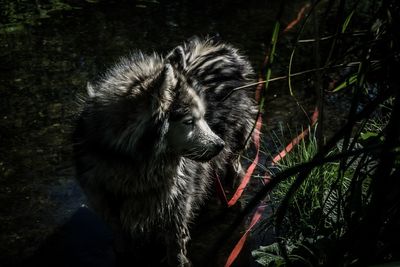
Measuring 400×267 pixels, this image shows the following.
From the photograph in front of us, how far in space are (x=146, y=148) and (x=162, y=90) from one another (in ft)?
1.27

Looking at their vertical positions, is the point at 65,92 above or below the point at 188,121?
below

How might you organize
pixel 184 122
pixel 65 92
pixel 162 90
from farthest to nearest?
pixel 65 92 < pixel 184 122 < pixel 162 90

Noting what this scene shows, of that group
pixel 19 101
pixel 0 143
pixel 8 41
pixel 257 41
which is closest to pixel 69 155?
pixel 0 143

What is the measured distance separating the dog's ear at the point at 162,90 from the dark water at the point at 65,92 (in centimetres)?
98

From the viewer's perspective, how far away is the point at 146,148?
3303mm

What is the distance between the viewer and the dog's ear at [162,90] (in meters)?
3.18

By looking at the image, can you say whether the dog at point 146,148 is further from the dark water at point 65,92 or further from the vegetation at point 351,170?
the vegetation at point 351,170

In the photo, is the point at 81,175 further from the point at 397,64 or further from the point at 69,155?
the point at 397,64

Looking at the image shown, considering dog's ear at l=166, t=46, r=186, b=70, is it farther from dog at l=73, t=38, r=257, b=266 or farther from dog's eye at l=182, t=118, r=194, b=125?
Result: dog's eye at l=182, t=118, r=194, b=125

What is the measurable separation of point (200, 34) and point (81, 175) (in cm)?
420

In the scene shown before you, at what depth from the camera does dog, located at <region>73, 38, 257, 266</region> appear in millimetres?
3285

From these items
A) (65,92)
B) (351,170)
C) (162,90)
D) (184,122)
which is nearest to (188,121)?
(184,122)

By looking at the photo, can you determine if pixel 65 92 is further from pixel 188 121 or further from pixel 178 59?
pixel 188 121

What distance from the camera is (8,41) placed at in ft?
23.2
